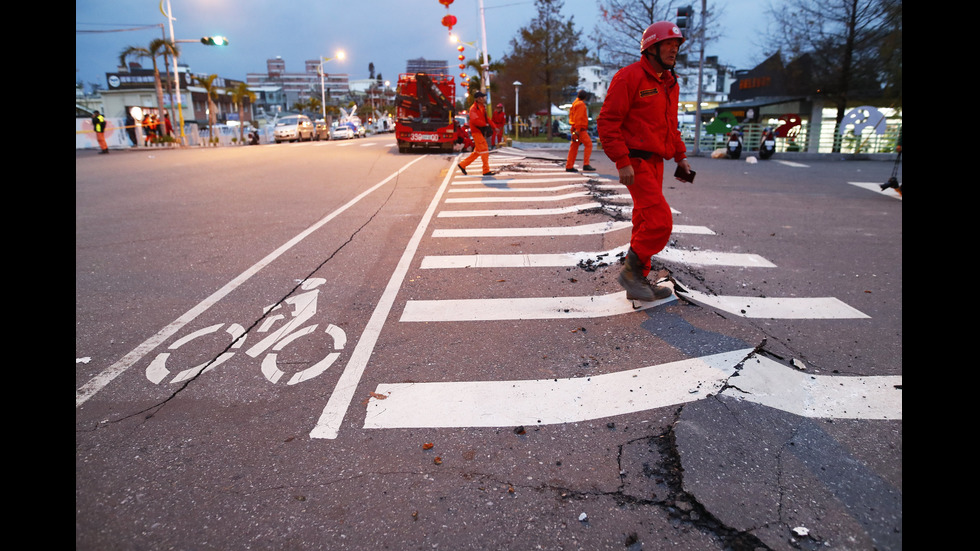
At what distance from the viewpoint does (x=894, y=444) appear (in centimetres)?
276

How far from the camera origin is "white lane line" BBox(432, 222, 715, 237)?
297 inches

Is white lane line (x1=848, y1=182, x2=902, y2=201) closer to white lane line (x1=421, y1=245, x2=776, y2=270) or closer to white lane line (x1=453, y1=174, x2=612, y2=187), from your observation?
white lane line (x1=453, y1=174, x2=612, y2=187)

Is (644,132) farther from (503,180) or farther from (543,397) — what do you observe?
(503,180)

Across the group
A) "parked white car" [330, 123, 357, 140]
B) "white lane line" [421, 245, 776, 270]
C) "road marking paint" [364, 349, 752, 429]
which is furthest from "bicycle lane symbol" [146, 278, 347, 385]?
"parked white car" [330, 123, 357, 140]

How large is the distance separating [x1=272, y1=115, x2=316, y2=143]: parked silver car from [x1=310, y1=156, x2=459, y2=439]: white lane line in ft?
116

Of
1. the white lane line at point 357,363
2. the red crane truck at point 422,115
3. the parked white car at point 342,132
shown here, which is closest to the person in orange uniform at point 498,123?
the red crane truck at point 422,115

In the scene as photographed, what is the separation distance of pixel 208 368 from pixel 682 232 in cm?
618

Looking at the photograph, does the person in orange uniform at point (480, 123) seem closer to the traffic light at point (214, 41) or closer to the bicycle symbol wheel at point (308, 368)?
the bicycle symbol wheel at point (308, 368)

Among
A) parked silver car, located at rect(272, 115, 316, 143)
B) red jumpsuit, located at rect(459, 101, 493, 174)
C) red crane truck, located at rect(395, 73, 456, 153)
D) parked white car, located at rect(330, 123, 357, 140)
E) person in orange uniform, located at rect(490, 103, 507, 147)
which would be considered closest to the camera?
red jumpsuit, located at rect(459, 101, 493, 174)

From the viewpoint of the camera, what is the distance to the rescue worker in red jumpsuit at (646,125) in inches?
172
